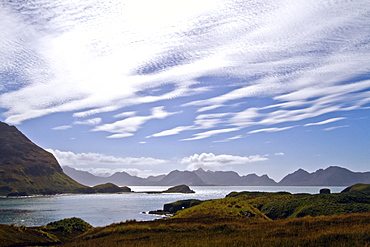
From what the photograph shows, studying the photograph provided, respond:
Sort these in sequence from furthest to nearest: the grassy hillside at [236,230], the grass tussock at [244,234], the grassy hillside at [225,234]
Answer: the grassy hillside at [236,230] < the grassy hillside at [225,234] < the grass tussock at [244,234]

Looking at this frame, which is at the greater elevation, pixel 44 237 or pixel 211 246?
pixel 211 246

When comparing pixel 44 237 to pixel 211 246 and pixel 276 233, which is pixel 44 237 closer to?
pixel 211 246

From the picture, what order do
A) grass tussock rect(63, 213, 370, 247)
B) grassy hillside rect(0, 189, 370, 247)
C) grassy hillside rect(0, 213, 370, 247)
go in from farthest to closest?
grassy hillside rect(0, 189, 370, 247)
grassy hillside rect(0, 213, 370, 247)
grass tussock rect(63, 213, 370, 247)

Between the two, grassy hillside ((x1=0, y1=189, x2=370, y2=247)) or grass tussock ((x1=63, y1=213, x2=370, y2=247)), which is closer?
grass tussock ((x1=63, y1=213, x2=370, y2=247))

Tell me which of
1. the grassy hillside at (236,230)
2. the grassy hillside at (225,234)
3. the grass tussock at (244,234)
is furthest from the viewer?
the grassy hillside at (236,230)

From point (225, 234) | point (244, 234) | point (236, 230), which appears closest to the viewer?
point (244, 234)

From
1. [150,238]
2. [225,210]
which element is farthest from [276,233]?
[225,210]

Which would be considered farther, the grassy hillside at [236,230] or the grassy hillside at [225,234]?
the grassy hillside at [236,230]

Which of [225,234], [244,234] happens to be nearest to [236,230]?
[225,234]

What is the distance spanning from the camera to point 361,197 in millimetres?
65562

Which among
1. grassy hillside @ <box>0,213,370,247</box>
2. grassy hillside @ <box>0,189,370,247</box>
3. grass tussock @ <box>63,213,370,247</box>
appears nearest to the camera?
grass tussock @ <box>63,213,370,247</box>

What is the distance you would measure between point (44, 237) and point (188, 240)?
88.8ft

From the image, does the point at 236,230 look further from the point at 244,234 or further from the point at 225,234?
the point at 244,234

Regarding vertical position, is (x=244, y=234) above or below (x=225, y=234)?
above
